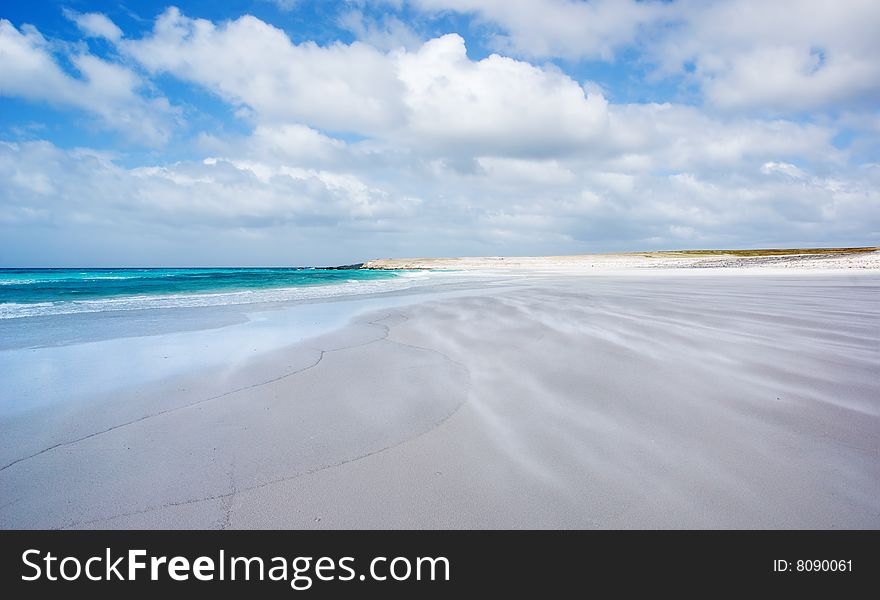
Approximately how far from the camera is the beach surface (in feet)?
7.55

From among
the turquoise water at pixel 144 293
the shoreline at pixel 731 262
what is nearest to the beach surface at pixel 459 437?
the turquoise water at pixel 144 293

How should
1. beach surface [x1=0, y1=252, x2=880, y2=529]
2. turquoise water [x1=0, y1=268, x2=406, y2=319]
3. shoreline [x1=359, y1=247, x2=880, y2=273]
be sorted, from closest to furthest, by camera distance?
beach surface [x1=0, y1=252, x2=880, y2=529] → turquoise water [x1=0, y1=268, x2=406, y2=319] → shoreline [x1=359, y1=247, x2=880, y2=273]

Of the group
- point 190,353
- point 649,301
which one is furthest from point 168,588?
point 649,301

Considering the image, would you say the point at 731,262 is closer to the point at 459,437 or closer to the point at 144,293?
the point at 459,437

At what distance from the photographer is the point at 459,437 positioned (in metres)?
3.24

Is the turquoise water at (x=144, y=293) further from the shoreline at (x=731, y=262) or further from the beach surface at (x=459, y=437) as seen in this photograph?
the shoreline at (x=731, y=262)

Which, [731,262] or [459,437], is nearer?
[459,437]

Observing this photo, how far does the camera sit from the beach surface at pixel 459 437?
2303 mm

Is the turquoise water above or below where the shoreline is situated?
below

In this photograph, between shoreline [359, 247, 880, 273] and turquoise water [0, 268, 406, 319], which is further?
shoreline [359, 247, 880, 273]

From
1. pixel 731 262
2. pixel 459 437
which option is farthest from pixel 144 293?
pixel 731 262

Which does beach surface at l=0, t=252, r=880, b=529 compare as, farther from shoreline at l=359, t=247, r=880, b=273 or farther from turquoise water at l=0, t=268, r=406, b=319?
shoreline at l=359, t=247, r=880, b=273

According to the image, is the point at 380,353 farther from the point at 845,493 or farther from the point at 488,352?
the point at 845,493

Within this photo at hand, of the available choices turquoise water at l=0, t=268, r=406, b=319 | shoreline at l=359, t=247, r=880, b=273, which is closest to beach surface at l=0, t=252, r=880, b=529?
turquoise water at l=0, t=268, r=406, b=319
